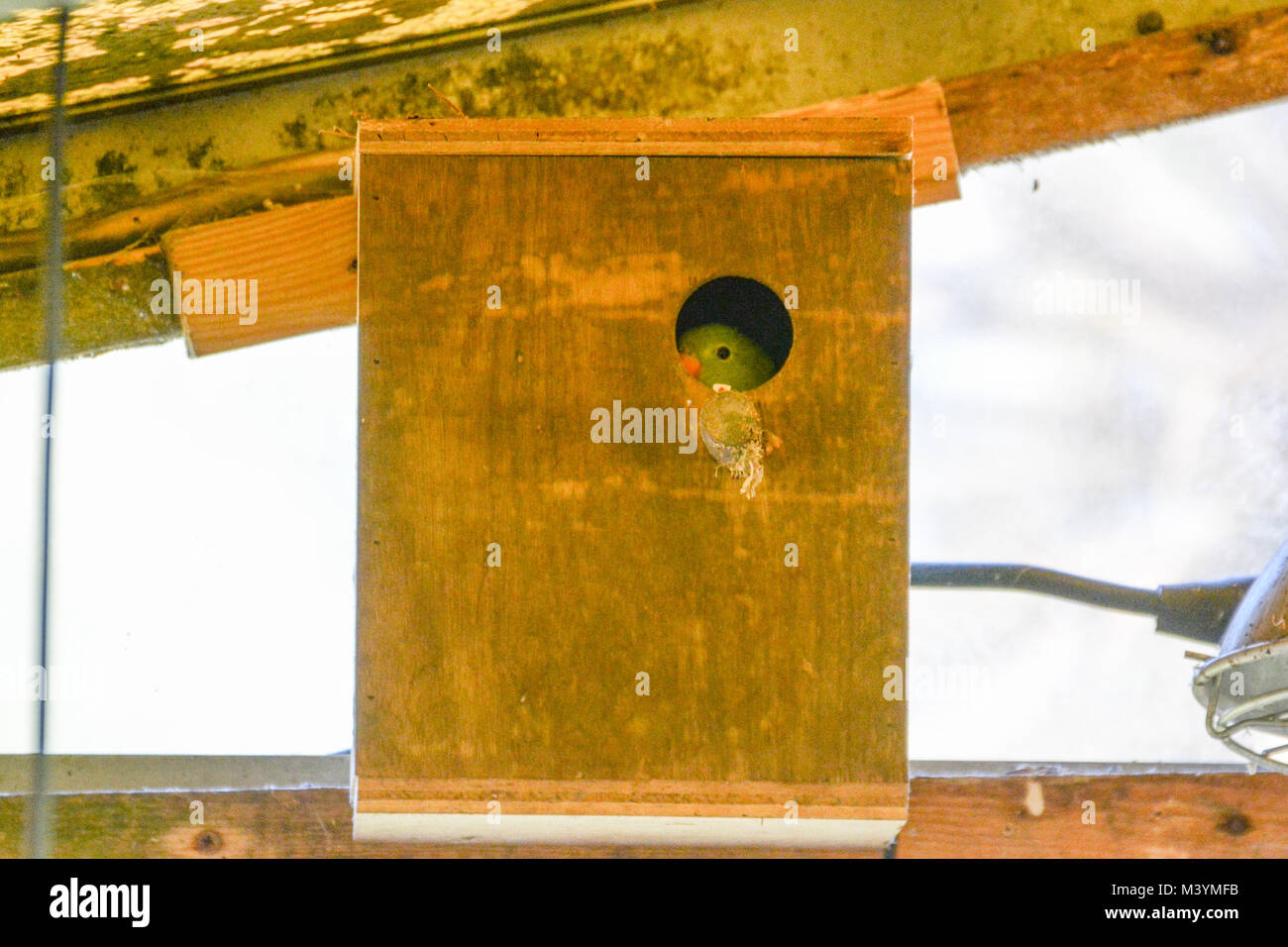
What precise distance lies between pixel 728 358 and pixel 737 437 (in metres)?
0.21

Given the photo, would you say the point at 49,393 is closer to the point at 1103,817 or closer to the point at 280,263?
the point at 280,263

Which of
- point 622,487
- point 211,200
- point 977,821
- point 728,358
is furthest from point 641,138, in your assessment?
point 977,821

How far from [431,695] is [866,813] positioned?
47 cm

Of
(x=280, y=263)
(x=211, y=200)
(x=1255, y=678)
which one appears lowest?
(x=1255, y=678)

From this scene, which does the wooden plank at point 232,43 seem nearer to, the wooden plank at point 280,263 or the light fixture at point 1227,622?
the wooden plank at point 280,263

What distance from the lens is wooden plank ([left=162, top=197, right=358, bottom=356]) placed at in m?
2.18

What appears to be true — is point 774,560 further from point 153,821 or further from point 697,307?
point 153,821

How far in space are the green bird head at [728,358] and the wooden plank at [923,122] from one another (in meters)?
0.59

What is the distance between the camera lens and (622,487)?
5.39 ft

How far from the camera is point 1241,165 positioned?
2.37 m

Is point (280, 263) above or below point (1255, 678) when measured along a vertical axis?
above

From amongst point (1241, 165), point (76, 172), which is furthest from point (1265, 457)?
point (76, 172)

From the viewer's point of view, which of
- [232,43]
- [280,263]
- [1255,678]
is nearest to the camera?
[1255,678]

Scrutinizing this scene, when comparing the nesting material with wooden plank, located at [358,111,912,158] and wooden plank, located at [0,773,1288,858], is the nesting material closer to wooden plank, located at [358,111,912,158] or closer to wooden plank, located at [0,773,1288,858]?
wooden plank, located at [358,111,912,158]
